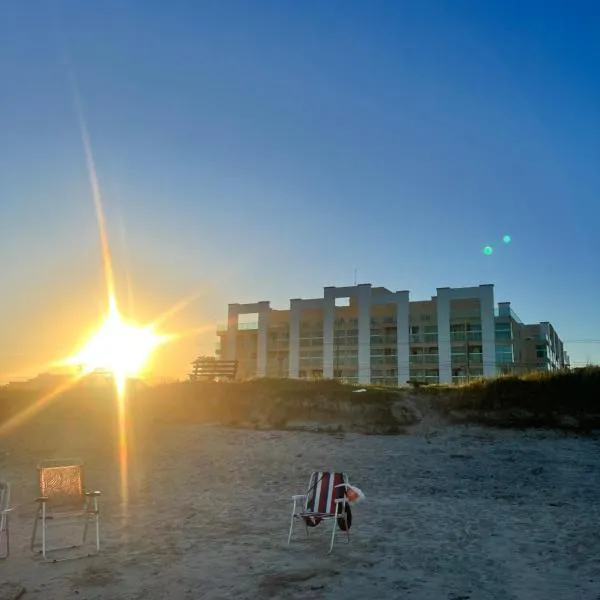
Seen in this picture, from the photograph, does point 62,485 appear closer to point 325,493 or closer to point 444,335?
point 325,493

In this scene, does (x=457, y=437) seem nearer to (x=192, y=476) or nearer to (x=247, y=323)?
(x=192, y=476)

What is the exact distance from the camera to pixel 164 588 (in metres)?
5.48

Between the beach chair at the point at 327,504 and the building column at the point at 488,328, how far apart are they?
51.4 meters

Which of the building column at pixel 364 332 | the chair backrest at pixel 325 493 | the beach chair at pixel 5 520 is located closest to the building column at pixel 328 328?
the building column at pixel 364 332

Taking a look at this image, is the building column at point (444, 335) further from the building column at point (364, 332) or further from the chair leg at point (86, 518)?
the chair leg at point (86, 518)

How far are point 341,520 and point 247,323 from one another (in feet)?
211

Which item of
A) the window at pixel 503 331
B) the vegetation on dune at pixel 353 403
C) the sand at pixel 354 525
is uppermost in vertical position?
the window at pixel 503 331

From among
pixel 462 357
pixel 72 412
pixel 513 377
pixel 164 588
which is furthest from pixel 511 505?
pixel 462 357

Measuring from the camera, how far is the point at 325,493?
7328 mm

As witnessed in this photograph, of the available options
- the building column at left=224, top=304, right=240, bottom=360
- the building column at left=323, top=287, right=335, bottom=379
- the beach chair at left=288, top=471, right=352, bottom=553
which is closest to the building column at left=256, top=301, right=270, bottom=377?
the building column at left=224, top=304, right=240, bottom=360

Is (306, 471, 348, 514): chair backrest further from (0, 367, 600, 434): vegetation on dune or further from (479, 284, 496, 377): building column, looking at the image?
(479, 284, 496, 377): building column

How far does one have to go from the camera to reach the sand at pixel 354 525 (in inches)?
219

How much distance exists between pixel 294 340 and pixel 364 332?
8.65 m

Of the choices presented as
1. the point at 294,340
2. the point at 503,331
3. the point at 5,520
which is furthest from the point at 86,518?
the point at 294,340
